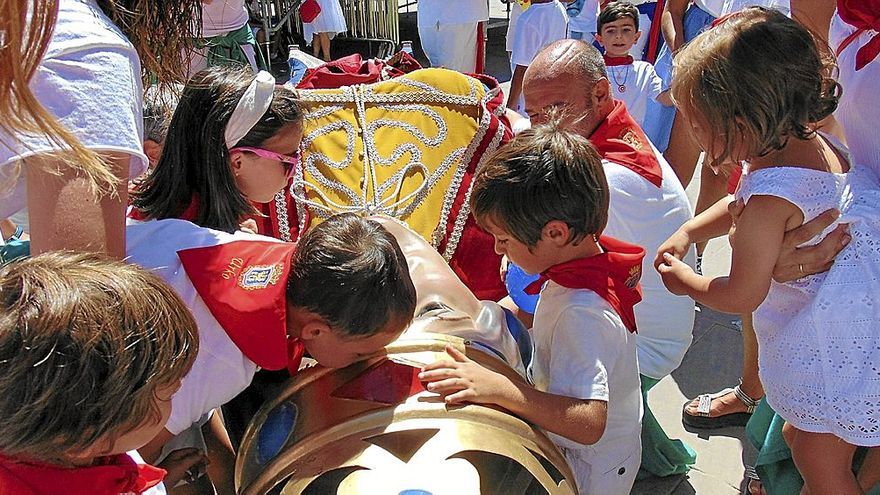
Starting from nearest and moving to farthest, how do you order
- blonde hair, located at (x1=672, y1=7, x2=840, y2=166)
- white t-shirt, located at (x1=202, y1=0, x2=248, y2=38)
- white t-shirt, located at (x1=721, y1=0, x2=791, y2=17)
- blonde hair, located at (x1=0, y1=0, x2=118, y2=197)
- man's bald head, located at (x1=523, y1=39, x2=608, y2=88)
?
blonde hair, located at (x1=0, y1=0, x2=118, y2=197) → blonde hair, located at (x1=672, y1=7, x2=840, y2=166) → man's bald head, located at (x1=523, y1=39, x2=608, y2=88) → white t-shirt, located at (x1=721, y1=0, x2=791, y2=17) → white t-shirt, located at (x1=202, y1=0, x2=248, y2=38)

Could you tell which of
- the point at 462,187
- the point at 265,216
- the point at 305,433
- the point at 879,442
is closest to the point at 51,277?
the point at 305,433

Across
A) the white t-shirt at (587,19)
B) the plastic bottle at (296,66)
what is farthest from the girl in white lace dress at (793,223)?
the white t-shirt at (587,19)

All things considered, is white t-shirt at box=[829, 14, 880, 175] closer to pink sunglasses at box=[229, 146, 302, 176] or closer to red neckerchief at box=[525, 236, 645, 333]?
red neckerchief at box=[525, 236, 645, 333]

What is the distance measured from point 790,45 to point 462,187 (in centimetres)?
83

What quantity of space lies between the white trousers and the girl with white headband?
3.80 meters

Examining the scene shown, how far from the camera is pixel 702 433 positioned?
278 cm

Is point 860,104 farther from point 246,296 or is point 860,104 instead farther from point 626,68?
point 626,68

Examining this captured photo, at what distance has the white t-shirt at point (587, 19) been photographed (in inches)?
195

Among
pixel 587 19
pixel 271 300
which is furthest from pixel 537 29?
pixel 271 300

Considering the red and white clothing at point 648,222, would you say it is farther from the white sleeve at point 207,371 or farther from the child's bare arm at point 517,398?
the white sleeve at point 207,371

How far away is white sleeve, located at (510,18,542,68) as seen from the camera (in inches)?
182

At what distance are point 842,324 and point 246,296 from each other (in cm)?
119

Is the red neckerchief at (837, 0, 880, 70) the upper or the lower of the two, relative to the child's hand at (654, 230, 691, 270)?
upper

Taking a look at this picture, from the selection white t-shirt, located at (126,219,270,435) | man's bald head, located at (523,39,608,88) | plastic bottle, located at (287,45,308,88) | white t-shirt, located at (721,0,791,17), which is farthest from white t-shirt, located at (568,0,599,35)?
white t-shirt, located at (126,219,270,435)
